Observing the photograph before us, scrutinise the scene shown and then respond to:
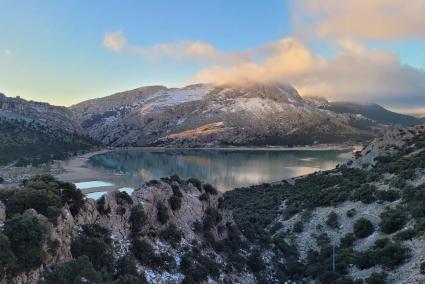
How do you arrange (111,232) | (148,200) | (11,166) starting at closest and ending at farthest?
(111,232)
(148,200)
(11,166)

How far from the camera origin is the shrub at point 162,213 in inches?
972

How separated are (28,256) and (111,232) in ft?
20.9

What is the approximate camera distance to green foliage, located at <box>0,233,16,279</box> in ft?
45.4

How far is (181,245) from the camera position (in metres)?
24.0

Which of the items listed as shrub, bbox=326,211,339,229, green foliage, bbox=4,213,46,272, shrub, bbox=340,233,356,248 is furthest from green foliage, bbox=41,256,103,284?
shrub, bbox=326,211,339,229

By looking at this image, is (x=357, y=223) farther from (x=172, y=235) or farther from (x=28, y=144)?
(x=28, y=144)

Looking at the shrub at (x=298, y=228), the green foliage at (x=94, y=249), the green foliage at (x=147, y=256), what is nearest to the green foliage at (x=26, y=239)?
the green foliage at (x=94, y=249)

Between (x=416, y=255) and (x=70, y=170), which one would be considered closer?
(x=416, y=255)

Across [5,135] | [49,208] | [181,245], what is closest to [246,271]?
[181,245]

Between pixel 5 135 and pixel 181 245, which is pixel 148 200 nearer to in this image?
pixel 181 245

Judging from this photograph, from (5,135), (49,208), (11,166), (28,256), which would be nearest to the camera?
(28,256)

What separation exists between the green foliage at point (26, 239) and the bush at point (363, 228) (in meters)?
23.0

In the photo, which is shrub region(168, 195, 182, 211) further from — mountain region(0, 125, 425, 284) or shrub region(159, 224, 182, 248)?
shrub region(159, 224, 182, 248)

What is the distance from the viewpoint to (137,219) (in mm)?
22609
